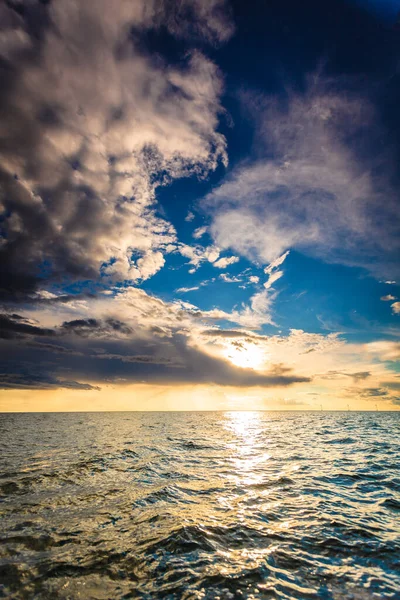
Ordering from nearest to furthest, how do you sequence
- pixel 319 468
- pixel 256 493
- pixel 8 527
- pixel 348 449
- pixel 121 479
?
pixel 8 527 → pixel 256 493 → pixel 121 479 → pixel 319 468 → pixel 348 449

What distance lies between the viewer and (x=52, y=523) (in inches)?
388

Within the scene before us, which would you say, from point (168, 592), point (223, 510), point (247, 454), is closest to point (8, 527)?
point (168, 592)

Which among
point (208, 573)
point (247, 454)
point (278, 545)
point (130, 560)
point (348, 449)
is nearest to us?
point (208, 573)

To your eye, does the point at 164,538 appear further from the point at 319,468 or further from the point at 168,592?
the point at 319,468

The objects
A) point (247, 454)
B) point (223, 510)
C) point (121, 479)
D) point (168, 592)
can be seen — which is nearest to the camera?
point (168, 592)

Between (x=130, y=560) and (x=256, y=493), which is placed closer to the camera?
(x=130, y=560)

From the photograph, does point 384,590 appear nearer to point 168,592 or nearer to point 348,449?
point 168,592

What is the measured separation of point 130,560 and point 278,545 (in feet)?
14.1

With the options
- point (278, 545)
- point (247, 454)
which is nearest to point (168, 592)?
point (278, 545)

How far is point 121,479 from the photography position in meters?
15.9

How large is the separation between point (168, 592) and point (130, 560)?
183 centimetres

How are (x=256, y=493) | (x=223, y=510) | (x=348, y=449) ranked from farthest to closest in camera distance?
(x=348, y=449)
(x=256, y=493)
(x=223, y=510)

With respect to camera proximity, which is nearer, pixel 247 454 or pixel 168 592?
pixel 168 592

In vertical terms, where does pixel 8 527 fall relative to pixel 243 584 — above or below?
below
